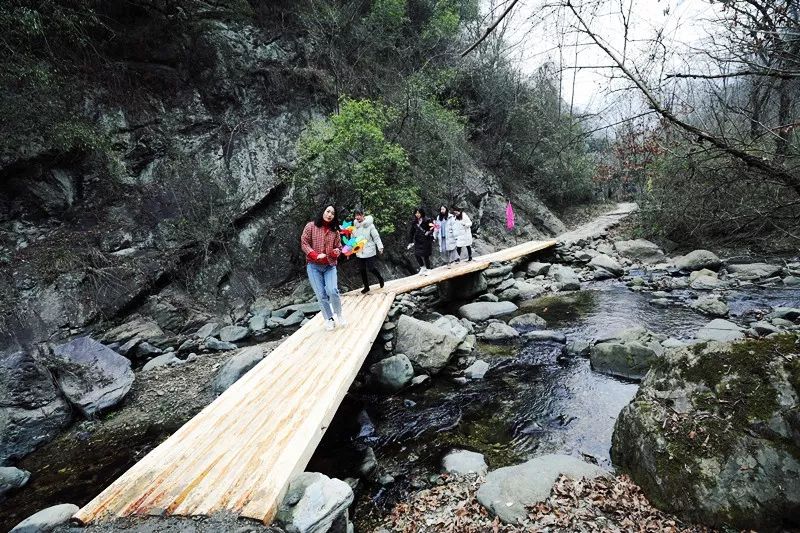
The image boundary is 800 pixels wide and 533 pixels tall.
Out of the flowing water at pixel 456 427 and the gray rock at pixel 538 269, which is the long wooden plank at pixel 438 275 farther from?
the flowing water at pixel 456 427

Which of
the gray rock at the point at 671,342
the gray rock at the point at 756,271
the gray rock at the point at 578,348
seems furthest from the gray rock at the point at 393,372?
the gray rock at the point at 756,271

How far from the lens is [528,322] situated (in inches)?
354

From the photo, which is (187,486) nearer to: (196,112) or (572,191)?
(196,112)

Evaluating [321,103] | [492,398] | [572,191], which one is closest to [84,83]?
[321,103]

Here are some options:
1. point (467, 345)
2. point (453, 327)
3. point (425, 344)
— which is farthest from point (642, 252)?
point (425, 344)

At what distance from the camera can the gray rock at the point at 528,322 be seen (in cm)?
884

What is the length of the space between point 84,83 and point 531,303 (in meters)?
16.1

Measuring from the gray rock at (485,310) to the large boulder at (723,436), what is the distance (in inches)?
241

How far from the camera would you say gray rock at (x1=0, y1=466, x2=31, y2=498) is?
198 inches

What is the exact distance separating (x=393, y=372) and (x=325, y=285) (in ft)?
6.37

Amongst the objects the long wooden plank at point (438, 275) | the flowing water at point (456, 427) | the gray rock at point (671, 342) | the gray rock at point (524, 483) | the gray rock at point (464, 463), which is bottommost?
the flowing water at point (456, 427)

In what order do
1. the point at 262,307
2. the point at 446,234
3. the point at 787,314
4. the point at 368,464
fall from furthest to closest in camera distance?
1. the point at 262,307
2. the point at 446,234
3. the point at 787,314
4. the point at 368,464

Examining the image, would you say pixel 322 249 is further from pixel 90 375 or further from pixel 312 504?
pixel 90 375

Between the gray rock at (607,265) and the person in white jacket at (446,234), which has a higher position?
the person in white jacket at (446,234)
